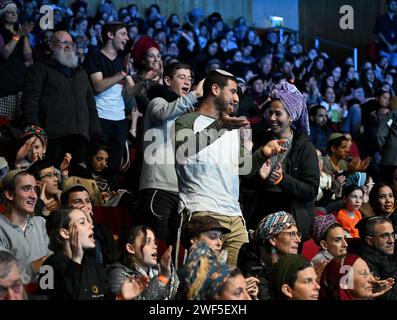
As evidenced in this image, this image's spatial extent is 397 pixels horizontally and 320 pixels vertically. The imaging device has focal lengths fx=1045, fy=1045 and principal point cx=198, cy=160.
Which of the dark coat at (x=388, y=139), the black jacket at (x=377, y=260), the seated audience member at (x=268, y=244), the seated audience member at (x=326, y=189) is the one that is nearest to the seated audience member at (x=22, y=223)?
the seated audience member at (x=268, y=244)

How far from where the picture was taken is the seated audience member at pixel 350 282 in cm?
604

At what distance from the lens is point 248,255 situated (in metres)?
5.95

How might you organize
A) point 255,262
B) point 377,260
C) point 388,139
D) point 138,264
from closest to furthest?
point 138,264 < point 255,262 < point 377,260 < point 388,139

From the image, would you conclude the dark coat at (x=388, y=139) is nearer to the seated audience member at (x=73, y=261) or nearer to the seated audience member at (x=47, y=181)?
the seated audience member at (x=47, y=181)

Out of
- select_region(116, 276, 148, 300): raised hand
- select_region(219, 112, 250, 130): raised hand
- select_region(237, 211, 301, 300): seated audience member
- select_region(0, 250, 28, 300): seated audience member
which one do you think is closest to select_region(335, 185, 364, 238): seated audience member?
select_region(237, 211, 301, 300): seated audience member

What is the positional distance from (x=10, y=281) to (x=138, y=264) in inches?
48.4

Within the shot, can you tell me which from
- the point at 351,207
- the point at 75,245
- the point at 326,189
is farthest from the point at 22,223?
the point at 326,189

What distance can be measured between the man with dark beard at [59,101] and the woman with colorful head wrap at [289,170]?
1.85 metres

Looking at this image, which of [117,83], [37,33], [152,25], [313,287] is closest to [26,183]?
[313,287]

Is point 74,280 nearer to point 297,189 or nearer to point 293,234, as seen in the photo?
point 293,234

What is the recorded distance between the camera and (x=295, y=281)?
5.53 meters

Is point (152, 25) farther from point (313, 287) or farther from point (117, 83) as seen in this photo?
point (313, 287)

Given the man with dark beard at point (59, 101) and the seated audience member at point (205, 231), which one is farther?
the man with dark beard at point (59, 101)
